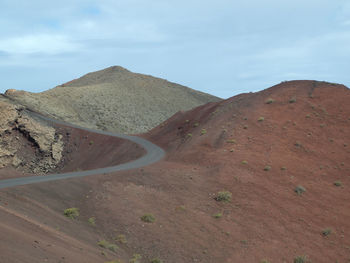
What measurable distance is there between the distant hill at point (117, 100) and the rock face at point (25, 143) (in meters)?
20.7

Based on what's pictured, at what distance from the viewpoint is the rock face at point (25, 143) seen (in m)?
46.8

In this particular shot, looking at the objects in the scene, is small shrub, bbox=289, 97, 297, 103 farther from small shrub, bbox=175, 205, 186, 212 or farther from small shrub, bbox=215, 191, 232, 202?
small shrub, bbox=175, 205, 186, 212

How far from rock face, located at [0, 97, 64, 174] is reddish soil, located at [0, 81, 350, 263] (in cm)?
2178

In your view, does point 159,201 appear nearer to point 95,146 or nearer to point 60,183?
point 60,183

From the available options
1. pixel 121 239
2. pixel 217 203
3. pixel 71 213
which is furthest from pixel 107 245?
pixel 217 203

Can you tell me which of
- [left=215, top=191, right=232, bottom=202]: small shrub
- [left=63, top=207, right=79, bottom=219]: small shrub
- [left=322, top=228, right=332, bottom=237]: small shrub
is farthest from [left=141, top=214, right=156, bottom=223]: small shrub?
[left=322, top=228, right=332, bottom=237]: small shrub

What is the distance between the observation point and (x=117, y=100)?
10156 centimetres

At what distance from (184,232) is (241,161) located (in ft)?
41.8

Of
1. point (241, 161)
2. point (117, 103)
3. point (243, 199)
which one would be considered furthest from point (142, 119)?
point (243, 199)

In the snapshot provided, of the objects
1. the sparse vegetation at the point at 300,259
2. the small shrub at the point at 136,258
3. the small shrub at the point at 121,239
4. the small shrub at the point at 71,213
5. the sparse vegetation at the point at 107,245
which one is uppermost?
the small shrub at the point at 71,213

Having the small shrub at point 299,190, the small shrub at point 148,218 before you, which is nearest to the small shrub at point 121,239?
the small shrub at point 148,218

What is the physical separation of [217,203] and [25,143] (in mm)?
34758

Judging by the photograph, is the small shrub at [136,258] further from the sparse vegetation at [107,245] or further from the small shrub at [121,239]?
the small shrub at [121,239]

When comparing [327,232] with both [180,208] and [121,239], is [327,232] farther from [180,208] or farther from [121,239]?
[121,239]
